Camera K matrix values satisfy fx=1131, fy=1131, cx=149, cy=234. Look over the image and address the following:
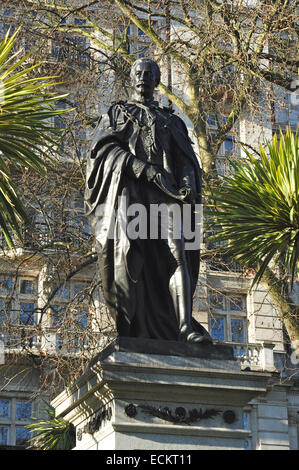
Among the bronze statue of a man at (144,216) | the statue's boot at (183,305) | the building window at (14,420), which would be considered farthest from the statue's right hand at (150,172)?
the building window at (14,420)

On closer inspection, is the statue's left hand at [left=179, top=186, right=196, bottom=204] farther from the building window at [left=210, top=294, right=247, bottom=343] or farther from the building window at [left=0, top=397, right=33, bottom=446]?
the building window at [left=210, top=294, right=247, bottom=343]

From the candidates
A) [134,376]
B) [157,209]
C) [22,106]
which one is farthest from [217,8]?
[134,376]

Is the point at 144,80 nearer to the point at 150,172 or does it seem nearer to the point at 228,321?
the point at 150,172

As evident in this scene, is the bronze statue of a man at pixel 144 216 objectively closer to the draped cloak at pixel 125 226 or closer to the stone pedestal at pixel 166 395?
the draped cloak at pixel 125 226

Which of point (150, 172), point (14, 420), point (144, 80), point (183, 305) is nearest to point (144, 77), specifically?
point (144, 80)

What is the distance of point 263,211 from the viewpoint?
1214 cm

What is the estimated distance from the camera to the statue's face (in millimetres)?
8492

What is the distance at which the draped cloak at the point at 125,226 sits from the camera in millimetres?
7875

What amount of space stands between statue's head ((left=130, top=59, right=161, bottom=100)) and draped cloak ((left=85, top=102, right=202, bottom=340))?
0.61ft

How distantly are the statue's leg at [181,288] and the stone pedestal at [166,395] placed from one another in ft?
0.52

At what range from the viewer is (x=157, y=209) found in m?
8.09

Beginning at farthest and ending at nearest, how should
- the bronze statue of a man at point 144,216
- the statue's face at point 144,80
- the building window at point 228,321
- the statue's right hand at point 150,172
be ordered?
1. the building window at point 228,321
2. the statue's face at point 144,80
3. the statue's right hand at point 150,172
4. the bronze statue of a man at point 144,216

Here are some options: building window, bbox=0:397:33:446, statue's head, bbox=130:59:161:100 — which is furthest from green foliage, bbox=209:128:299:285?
building window, bbox=0:397:33:446
